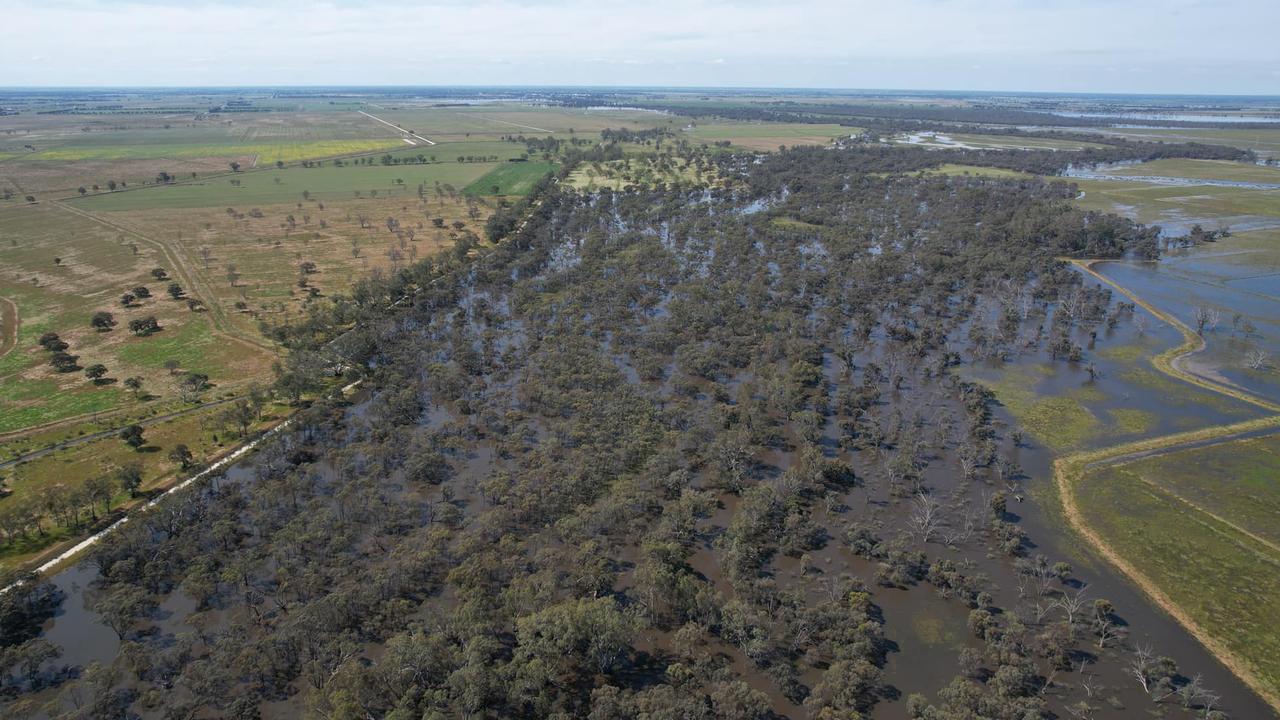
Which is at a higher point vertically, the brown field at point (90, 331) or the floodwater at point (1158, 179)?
the floodwater at point (1158, 179)

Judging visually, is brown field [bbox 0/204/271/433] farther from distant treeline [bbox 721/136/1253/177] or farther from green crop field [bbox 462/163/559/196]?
distant treeline [bbox 721/136/1253/177]

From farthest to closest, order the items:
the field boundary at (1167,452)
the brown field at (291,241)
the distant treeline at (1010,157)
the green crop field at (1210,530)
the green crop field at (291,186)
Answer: the distant treeline at (1010,157) → the green crop field at (291,186) → the brown field at (291,241) → the green crop field at (1210,530) → the field boundary at (1167,452)

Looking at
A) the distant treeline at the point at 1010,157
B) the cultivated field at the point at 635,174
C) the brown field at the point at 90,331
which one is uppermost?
the distant treeline at the point at 1010,157

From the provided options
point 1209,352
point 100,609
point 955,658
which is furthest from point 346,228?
point 1209,352

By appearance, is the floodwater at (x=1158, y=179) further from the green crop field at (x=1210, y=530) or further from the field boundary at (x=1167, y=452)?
the green crop field at (x=1210, y=530)

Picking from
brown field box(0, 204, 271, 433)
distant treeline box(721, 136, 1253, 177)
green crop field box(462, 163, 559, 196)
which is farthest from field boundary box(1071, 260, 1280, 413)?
green crop field box(462, 163, 559, 196)

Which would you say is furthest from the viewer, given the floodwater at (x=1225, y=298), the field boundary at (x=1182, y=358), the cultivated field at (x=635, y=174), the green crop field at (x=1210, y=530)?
the cultivated field at (x=635, y=174)

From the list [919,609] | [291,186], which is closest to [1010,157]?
[919,609]

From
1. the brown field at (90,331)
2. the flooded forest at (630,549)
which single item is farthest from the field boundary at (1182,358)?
the brown field at (90,331)
